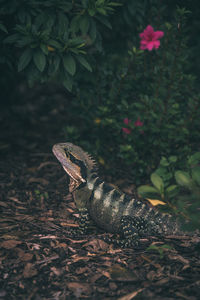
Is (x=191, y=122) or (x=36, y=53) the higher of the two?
(x=36, y=53)

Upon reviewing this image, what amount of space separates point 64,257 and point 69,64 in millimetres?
2651

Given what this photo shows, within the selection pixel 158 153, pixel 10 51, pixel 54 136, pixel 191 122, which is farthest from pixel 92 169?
pixel 54 136

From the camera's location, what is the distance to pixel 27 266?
419 cm

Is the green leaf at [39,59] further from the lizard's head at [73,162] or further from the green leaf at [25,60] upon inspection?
the lizard's head at [73,162]

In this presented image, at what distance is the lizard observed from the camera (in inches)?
189

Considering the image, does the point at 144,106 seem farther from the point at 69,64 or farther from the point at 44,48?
the point at 44,48

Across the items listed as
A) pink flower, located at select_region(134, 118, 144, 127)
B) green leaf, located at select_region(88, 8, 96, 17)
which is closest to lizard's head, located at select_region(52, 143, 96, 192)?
pink flower, located at select_region(134, 118, 144, 127)

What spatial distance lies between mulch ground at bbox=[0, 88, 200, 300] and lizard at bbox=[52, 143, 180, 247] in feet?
0.56

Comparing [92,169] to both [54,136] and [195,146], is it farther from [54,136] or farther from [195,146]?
[54,136]

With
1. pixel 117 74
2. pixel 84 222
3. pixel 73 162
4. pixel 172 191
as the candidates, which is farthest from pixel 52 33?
pixel 172 191

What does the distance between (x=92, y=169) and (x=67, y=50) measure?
179cm

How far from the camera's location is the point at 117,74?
19.3ft

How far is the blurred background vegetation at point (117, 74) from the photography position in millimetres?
5023

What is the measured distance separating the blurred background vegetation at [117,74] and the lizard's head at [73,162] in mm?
882
